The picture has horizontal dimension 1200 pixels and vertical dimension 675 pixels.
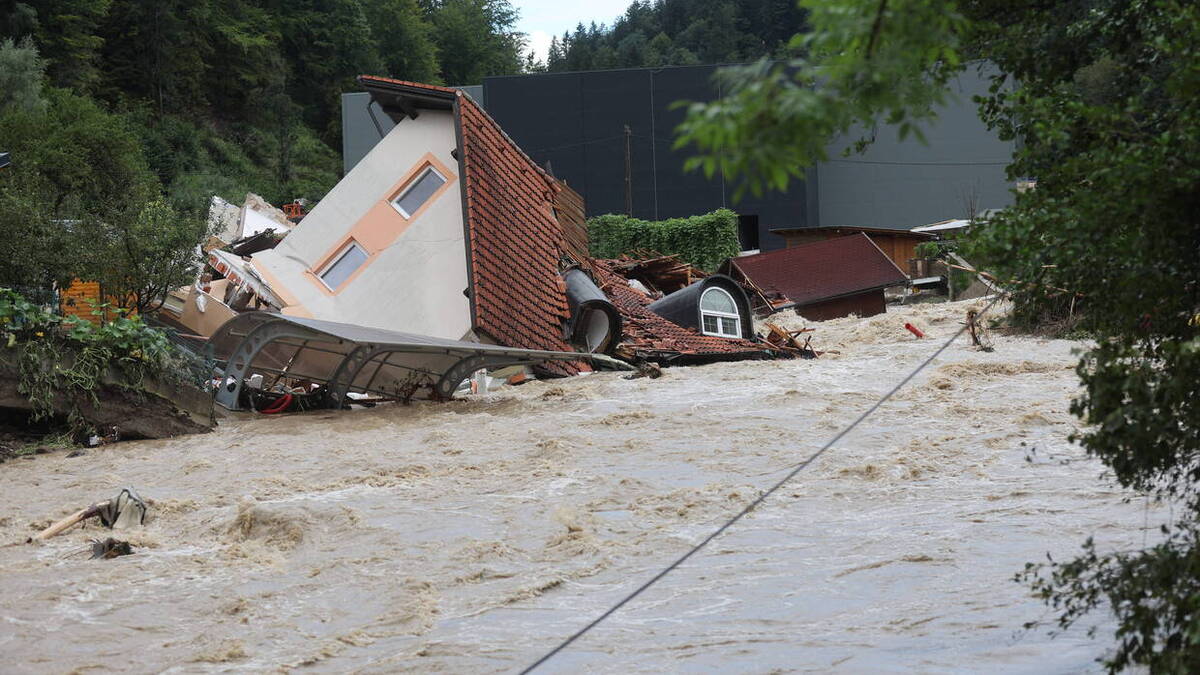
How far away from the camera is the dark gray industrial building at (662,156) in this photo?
2186 inches

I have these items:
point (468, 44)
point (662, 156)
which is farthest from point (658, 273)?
point (468, 44)

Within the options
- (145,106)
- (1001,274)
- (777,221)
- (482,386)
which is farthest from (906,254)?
(145,106)

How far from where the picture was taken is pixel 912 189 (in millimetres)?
56875

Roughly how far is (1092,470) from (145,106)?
6355 centimetres

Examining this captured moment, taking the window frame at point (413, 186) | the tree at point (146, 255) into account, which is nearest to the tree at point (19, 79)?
the tree at point (146, 255)

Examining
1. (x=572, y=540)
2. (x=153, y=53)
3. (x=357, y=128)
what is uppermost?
(x=153, y=53)

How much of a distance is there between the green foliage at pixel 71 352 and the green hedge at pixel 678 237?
29.0m

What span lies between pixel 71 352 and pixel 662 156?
1666 inches

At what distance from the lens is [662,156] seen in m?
56.1

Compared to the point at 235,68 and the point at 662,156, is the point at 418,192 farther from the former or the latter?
the point at 235,68

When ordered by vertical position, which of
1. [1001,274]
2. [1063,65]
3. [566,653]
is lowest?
[566,653]

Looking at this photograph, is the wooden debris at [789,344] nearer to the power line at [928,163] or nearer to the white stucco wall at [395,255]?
the white stucco wall at [395,255]

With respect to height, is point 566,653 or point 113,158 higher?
point 113,158

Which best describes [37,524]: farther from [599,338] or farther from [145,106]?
[145,106]
